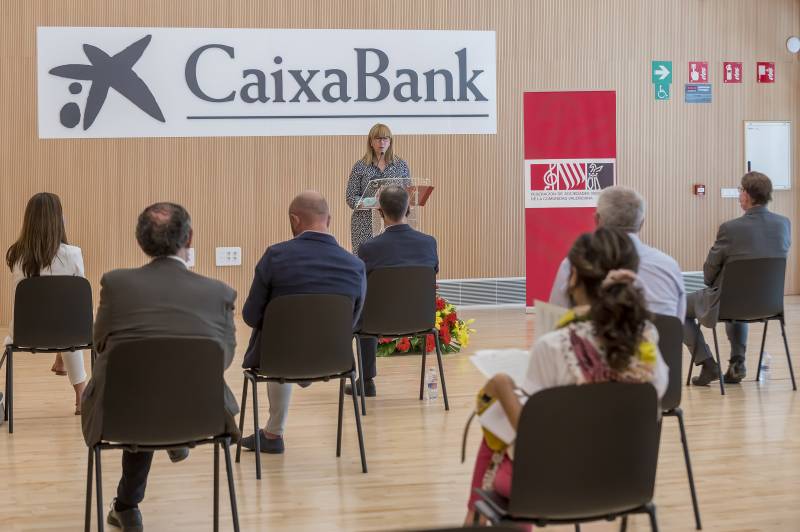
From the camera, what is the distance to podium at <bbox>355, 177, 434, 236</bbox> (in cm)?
689

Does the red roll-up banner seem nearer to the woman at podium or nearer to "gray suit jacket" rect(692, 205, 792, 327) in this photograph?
the woman at podium

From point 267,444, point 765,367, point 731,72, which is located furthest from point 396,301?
point 731,72

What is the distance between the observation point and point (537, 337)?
2777 mm

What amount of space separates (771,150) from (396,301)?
6.40 meters

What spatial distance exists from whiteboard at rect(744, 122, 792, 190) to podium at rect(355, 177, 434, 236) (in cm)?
452

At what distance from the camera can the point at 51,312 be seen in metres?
5.21

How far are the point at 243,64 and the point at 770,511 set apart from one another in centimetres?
669

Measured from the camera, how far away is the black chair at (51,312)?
204 inches

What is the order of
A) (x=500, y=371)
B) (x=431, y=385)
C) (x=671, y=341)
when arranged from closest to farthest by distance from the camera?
(x=500, y=371) < (x=671, y=341) < (x=431, y=385)

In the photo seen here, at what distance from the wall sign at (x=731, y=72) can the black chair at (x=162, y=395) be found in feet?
27.1

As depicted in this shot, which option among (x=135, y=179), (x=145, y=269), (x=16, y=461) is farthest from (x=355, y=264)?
(x=135, y=179)

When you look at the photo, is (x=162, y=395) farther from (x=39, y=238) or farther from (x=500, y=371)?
(x=39, y=238)

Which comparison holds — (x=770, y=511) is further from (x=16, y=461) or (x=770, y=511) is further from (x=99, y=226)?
(x=99, y=226)

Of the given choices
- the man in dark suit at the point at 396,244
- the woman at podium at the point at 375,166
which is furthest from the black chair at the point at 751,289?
the woman at podium at the point at 375,166
